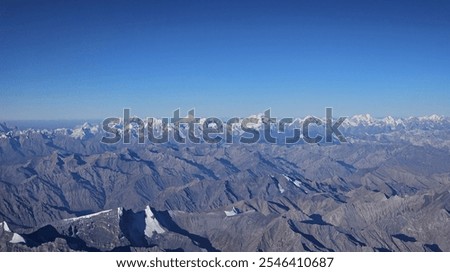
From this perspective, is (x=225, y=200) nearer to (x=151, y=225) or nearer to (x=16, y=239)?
(x=151, y=225)

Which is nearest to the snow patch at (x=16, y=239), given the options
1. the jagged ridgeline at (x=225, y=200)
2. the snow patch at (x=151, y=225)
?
the jagged ridgeline at (x=225, y=200)

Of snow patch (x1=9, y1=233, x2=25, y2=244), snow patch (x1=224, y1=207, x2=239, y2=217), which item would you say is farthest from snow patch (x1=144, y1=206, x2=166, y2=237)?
snow patch (x1=9, y1=233, x2=25, y2=244)

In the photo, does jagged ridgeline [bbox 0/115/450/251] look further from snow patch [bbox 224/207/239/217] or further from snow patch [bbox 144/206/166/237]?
snow patch [bbox 224/207/239/217]

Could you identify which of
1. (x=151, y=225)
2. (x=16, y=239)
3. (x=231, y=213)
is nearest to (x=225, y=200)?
(x=231, y=213)

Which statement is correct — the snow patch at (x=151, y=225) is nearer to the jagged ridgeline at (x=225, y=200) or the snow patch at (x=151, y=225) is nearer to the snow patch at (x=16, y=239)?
the jagged ridgeline at (x=225, y=200)

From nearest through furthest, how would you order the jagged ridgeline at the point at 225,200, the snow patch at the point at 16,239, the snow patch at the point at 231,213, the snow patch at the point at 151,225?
the snow patch at the point at 16,239 → the jagged ridgeline at the point at 225,200 → the snow patch at the point at 151,225 → the snow patch at the point at 231,213

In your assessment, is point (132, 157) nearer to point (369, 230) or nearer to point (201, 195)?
point (201, 195)
